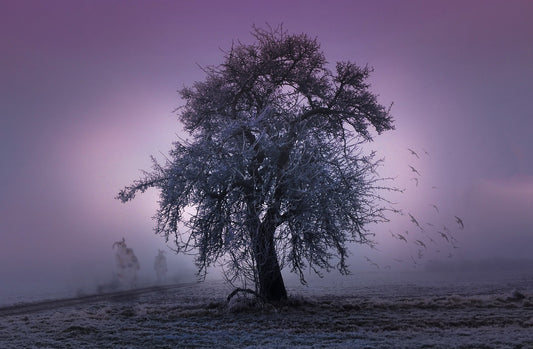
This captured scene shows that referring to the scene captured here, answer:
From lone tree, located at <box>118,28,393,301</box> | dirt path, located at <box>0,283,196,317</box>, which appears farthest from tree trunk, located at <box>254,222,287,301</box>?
dirt path, located at <box>0,283,196,317</box>

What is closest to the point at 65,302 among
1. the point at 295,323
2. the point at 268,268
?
the point at 268,268

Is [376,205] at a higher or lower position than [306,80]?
lower

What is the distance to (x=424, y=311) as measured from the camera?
17.8 m

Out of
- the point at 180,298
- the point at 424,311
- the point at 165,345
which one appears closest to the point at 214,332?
the point at 165,345

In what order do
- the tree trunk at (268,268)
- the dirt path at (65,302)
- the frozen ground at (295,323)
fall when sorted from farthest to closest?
the dirt path at (65,302) < the tree trunk at (268,268) < the frozen ground at (295,323)

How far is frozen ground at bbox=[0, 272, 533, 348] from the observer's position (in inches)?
498

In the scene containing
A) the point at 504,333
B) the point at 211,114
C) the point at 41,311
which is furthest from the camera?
the point at 211,114

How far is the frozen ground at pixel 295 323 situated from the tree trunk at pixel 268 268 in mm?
912

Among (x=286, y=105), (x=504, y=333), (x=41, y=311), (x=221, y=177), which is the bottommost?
(x=504, y=333)

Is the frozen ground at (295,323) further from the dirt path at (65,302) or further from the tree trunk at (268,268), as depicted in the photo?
the tree trunk at (268,268)

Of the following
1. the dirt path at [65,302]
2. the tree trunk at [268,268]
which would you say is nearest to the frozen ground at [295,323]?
the dirt path at [65,302]

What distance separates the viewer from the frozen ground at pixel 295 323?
41.5 feet

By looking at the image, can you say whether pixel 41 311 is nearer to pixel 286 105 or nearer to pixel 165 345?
pixel 165 345

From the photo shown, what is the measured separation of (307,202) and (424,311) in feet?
19.9
